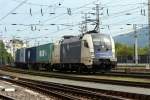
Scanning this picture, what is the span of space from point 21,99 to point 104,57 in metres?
17.8

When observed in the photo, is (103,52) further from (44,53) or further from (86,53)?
(44,53)

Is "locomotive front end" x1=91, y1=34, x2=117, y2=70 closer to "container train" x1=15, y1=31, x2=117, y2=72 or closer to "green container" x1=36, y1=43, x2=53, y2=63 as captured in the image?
"container train" x1=15, y1=31, x2=117, y2=72

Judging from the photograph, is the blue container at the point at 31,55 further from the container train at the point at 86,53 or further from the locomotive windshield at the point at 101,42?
the locomotive windshield at the point at 101,42

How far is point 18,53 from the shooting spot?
71.6 meters

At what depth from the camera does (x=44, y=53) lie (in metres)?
50.2

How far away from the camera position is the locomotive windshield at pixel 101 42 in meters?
34.7

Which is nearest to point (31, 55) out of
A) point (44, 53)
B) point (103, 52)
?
point (44, 53)

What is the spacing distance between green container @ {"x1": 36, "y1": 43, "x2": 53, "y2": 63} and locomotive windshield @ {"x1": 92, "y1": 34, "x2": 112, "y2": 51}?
12.3 m

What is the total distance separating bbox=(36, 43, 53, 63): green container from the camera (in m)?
47.3

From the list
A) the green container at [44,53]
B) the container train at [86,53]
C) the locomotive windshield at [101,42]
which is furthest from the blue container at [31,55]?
the locomotive windshield at [101,42]

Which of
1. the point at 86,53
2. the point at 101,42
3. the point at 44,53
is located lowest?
the point at 86,53

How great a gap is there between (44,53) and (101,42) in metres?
16.3

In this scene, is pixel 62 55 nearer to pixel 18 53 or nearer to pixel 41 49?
pixel 41 49

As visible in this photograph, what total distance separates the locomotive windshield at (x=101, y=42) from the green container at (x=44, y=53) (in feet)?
40.2
